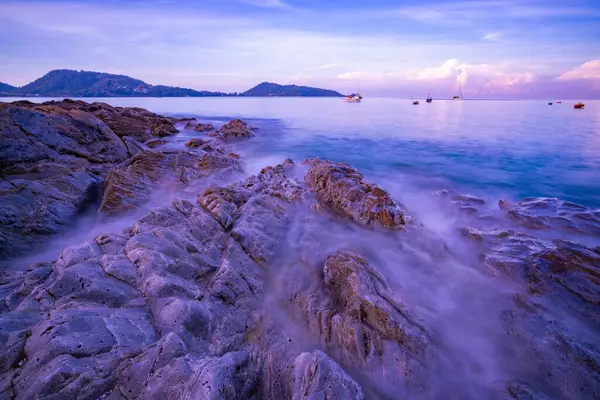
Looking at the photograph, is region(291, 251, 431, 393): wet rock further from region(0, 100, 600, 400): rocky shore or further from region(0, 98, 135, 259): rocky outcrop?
region(0, 98, 135, 259): rocky outcrop

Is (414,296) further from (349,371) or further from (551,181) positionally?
(551,181)

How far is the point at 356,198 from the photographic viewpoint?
8.93m

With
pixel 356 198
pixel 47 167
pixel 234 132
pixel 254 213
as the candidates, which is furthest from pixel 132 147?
pixel 356 198

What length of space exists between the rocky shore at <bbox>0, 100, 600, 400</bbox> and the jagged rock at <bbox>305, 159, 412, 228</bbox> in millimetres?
66

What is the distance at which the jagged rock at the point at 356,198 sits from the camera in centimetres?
827

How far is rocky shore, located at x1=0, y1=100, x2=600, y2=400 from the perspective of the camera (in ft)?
10.6

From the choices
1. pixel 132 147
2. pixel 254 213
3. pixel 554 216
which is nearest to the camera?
pixel 254 213

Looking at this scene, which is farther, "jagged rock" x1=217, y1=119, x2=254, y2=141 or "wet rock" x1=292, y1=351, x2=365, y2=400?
"jagged rock" x1=217, y1=119, x2=254, y2=141

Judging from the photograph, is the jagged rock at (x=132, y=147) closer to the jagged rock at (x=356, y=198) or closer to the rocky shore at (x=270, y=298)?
the rocky shore at (x=270, y=298)

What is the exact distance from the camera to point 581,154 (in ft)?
59.5

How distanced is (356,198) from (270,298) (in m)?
4.63

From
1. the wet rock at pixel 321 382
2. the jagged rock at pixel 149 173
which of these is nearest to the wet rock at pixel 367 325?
the wet rock at pixel 321 382

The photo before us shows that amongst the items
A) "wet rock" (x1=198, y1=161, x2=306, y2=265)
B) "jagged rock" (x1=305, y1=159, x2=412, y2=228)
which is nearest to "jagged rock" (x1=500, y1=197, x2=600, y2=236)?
"jagged rock" (x1=305, y1=159, x2=412, y2=228)

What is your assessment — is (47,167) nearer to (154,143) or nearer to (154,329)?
(154,329)
